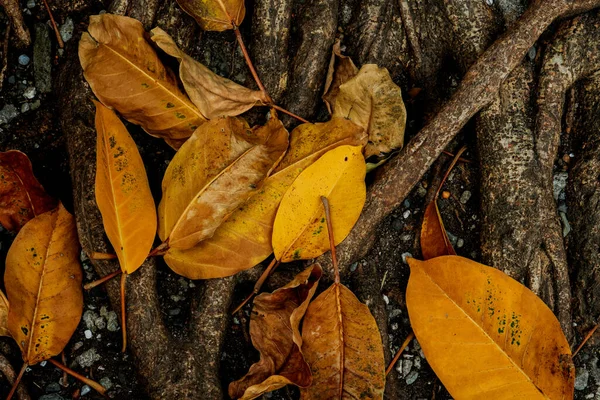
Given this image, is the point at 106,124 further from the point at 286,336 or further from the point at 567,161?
the point at 567,161

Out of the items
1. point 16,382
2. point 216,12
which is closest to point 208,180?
point 216,12

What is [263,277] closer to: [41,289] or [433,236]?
[433,236]

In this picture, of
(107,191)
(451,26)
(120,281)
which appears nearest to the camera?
(107,191)

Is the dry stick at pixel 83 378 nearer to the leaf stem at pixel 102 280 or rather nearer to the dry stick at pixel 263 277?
the leaf stem at pixel 102 280

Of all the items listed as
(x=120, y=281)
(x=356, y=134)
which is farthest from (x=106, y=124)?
(x=356, y=134)

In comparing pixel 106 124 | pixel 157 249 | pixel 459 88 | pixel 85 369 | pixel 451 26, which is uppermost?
pixel 451 26

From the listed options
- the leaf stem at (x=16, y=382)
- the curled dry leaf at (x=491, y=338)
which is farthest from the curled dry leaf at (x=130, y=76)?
the curled dry leaf at (x=491, y=338)
